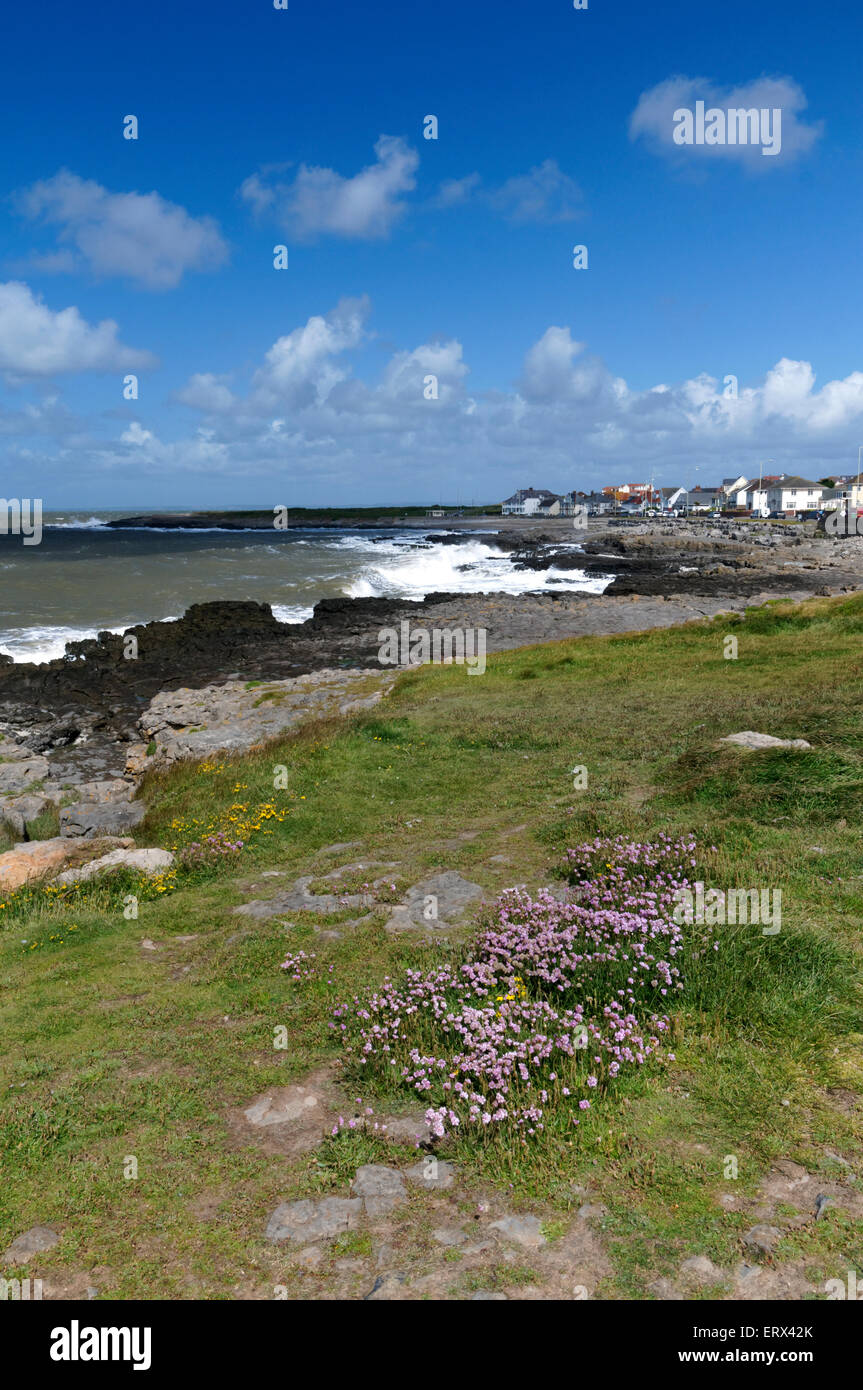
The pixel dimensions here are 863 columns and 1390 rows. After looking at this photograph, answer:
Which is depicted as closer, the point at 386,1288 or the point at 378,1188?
the point at 386,1288

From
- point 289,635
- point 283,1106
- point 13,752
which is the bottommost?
point 13,752

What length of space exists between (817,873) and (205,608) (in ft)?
153

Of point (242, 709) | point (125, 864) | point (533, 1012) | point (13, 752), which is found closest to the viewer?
point (533, 1012)

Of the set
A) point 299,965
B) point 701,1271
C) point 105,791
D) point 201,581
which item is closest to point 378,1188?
point 701,1271

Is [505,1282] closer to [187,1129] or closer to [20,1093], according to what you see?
[187,1129]

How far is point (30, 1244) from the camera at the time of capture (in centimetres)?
465

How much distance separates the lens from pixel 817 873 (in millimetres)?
8414

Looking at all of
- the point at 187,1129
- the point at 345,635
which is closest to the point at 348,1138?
the point at 187,1129

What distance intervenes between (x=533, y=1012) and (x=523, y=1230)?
6.11 ft

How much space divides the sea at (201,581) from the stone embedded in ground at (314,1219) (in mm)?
39314

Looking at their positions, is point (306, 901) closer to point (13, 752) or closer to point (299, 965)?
point (299, 965)

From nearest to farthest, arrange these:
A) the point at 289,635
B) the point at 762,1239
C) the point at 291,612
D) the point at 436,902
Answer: the point at 762,1239, the point at 436,902, the point at 289,635, the point at 291,612

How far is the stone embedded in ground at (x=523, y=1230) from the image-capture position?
4.39m
